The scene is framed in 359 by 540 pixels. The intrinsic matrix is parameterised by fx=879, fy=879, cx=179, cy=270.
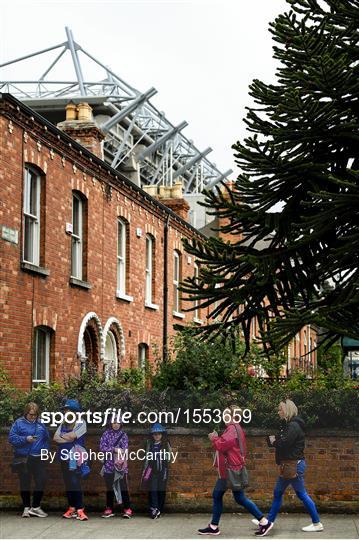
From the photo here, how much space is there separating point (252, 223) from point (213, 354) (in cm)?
225

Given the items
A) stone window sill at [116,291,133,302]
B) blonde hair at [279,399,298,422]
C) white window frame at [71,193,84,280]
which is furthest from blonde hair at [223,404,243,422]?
stone window sill at [116,291,133,302]

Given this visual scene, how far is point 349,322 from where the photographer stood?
12.3 metres

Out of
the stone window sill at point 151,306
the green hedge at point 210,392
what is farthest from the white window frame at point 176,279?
the green hedge at point 210,392

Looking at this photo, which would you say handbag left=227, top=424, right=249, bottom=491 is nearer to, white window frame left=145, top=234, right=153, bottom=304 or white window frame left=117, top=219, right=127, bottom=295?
white window frame left=117, top=219, right=127, bottom=295

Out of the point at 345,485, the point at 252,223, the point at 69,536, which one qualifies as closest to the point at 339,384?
the point at 345,485

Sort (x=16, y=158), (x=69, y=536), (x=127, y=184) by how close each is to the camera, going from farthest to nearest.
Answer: (x=127, y=184)
(x=16, y=158)
(x=69, y=536)

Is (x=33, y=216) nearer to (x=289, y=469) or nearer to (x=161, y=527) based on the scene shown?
(x=161, y=527)

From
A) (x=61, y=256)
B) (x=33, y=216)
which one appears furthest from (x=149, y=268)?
(x=33, y=216)

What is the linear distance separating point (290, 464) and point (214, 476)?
5.68 feet

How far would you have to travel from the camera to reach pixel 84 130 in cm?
2489

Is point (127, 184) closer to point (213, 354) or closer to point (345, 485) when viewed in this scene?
point (213, 354)

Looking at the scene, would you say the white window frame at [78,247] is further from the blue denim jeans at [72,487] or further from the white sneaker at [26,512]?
the white sneaker at [26,512]

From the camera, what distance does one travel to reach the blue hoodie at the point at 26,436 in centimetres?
1262

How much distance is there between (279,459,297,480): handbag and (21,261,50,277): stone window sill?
801cm
